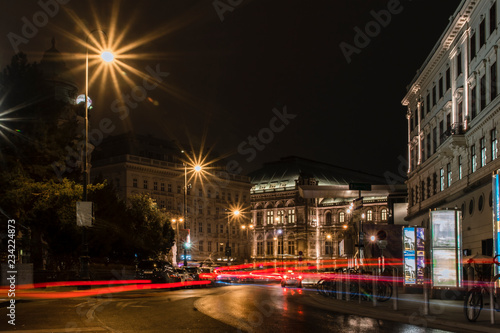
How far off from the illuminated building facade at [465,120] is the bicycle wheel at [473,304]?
19.5 metres

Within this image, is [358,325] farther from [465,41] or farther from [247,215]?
[247,215]

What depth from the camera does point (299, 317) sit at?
18.5 m

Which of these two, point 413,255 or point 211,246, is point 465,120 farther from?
point 211,246

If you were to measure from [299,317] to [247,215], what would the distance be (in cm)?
10386

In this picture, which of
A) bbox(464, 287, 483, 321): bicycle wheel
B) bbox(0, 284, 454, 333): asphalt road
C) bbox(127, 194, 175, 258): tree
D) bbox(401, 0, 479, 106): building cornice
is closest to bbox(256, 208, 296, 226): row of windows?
bbox(127, 194, 175, 258): tree

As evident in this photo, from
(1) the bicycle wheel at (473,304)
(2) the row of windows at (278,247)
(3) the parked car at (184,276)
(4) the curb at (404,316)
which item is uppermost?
(1) the bicycle wheel at (473,304)

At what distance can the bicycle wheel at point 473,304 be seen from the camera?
17.0m

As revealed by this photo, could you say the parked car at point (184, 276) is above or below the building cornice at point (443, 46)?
below

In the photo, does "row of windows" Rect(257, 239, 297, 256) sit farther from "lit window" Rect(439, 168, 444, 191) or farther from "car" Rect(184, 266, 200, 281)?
"car" Rect(184, 266, 200, 281)

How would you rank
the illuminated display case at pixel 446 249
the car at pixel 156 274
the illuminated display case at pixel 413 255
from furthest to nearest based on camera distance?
the car at pixel 156 274 < the illuminated display case at pixel 413 255 < the illuminated display case at pixel 446 249

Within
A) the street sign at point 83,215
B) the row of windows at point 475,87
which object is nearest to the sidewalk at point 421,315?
the street sign at point 83,215

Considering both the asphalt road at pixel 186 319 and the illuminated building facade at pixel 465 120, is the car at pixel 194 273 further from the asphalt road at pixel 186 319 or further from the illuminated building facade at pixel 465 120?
the asphalt road at pixel 186 319

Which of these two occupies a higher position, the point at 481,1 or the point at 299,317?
the point at 481,1

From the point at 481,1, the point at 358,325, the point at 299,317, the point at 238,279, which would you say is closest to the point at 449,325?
the point at 358,325
